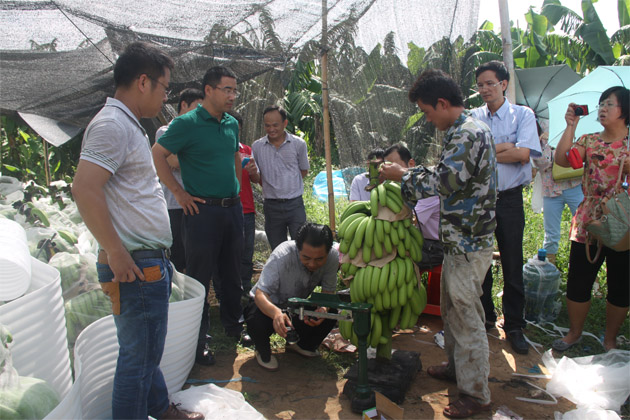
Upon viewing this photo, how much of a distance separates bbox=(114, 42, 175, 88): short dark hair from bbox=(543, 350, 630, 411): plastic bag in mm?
2961

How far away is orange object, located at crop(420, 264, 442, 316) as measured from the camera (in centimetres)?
415

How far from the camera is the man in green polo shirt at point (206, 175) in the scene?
334cm

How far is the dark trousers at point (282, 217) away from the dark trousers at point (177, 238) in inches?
34.2

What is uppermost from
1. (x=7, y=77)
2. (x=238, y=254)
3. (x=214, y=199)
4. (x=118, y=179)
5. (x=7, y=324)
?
(x=7, y=77)

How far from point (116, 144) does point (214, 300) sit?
3196 mm

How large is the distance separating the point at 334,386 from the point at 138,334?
5.21ft

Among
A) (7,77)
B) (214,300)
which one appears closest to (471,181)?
(214,300)

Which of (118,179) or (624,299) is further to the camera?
(624,299)

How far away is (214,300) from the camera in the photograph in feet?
15.9

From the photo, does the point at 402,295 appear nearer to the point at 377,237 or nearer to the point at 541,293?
the point at 377,237

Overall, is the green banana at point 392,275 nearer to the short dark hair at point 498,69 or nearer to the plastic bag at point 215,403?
the plastic bag at point 215,403

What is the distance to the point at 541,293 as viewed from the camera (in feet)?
13.5

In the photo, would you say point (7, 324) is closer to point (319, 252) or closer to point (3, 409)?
point (3, 409)

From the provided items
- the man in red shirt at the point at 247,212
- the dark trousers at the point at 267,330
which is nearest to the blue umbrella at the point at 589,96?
the dark trousers at the point at 267,330
